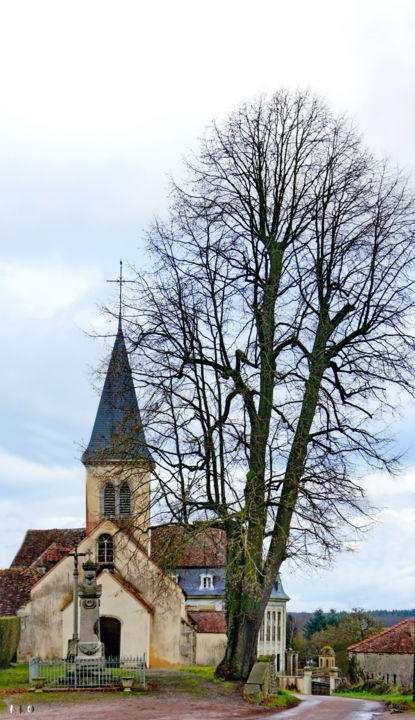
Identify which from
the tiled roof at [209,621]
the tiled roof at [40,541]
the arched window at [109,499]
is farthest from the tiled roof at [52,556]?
the tiled roof at [209,621]

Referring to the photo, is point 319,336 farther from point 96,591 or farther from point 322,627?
point 322,627

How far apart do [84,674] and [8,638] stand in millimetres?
11571

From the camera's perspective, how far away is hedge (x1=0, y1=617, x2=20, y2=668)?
122 ft

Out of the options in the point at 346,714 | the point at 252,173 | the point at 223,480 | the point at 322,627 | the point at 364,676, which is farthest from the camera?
the point at 322,627

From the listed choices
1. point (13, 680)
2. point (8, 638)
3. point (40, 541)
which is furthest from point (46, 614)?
point (13, 680)

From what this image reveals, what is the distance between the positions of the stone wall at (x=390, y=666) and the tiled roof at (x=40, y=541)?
1663cm

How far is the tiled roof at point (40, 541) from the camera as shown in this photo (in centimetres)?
5169

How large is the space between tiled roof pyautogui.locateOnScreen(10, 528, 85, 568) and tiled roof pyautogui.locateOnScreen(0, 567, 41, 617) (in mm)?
2736

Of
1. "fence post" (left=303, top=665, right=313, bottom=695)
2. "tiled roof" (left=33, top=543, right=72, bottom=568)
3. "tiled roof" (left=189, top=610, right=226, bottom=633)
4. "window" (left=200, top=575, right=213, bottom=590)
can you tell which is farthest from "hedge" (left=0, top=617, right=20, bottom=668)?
"window" (left=200, top=575, right=213, bottom=590)

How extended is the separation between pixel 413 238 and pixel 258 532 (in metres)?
9.41

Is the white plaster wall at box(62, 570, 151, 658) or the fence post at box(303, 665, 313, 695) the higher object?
the white plaster wall at box(62, 570, 151, 658)

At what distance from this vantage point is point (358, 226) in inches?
1062

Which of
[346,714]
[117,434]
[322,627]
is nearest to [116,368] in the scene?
[117,434]

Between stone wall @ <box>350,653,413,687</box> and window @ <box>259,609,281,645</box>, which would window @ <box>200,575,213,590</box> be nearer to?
window @ <box>259,609,281,645</box>
